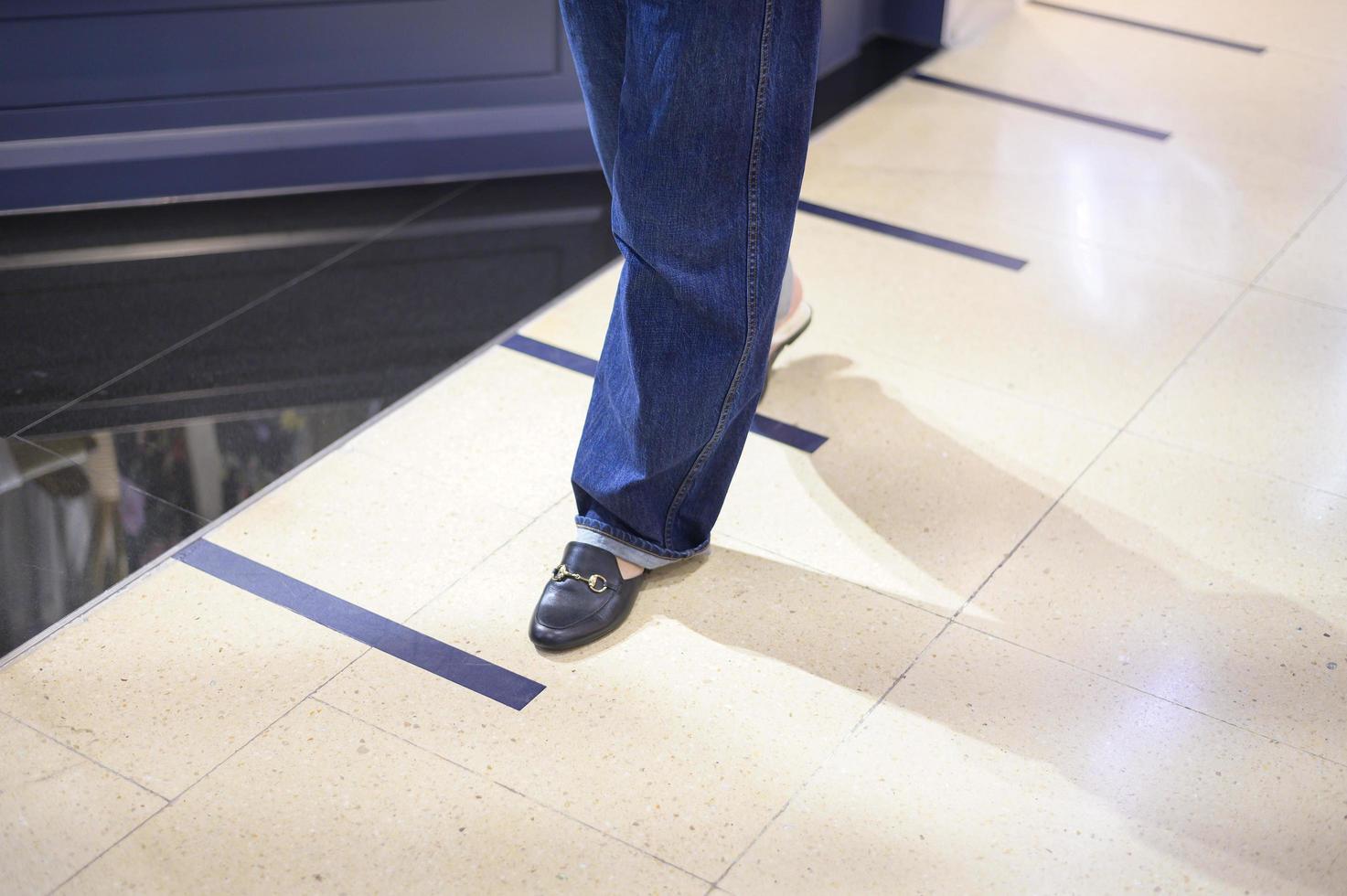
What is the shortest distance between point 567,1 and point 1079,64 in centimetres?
232

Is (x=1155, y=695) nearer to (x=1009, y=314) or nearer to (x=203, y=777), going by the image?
(x=1009, y=314)

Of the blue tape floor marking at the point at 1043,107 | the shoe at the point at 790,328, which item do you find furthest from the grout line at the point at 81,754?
the blue tape floor marking at the point at 1043,107

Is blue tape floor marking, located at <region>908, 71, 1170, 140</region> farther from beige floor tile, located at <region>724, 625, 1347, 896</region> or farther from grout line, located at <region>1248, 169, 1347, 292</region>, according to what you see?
beige floor tile, located at <region>724, 625, 1347, 896</region>

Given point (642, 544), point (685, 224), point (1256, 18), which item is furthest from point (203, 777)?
point (1256, 18)

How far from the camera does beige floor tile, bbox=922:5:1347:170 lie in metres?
3.20

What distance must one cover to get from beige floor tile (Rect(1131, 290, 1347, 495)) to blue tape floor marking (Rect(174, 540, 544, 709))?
1081 mm

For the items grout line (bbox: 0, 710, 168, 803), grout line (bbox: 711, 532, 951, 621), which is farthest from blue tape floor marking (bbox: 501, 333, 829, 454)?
grout line (bbox: 0, 710, 168, 803)

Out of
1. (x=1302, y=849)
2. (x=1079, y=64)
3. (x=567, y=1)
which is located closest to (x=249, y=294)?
(x=567, y=1)

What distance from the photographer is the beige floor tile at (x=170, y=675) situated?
5.08ft

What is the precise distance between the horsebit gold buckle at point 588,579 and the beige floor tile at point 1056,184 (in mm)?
1298

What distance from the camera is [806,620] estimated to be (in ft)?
5.76

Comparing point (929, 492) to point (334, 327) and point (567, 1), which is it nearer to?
point (567, 1)

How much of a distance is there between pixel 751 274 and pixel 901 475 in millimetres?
579

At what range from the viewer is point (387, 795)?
1491mm
